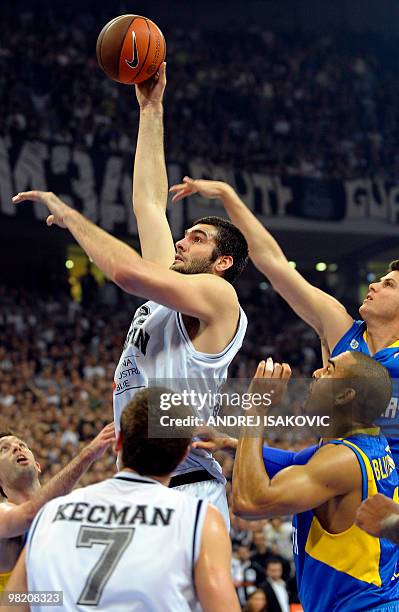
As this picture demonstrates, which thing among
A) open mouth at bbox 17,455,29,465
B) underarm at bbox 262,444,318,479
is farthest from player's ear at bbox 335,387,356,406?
open mouth at bbox 17,455,29,465

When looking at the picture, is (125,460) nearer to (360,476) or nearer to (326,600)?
(360,476)

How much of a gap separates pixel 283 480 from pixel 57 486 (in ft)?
3.78

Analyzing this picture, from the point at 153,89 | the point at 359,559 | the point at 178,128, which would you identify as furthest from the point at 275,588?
the point at 178,128

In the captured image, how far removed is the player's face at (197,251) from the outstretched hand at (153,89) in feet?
2.91

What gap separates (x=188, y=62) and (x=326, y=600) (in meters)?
21.1

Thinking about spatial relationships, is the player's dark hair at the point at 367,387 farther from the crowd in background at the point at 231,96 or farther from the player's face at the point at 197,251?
the crowd in background at the point at 231,96

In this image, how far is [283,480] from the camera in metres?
3.54

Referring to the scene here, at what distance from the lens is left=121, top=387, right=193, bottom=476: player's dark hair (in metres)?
2.87

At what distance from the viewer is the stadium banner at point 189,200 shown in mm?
17370

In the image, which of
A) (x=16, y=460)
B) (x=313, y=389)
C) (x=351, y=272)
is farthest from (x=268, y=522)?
(x=351, y=272)

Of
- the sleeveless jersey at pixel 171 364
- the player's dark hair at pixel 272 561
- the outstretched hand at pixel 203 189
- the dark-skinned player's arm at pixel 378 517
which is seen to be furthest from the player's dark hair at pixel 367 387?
the player's dark hair at pixel 272 561

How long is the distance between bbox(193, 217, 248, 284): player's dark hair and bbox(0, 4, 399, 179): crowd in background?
13.7 meters

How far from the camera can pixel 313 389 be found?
3.95 m

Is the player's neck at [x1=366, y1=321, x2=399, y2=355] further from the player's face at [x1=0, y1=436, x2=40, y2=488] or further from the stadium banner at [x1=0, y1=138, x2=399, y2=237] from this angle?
the stadium banner at [x1=0, y1=138, x2=399, y2=237]
